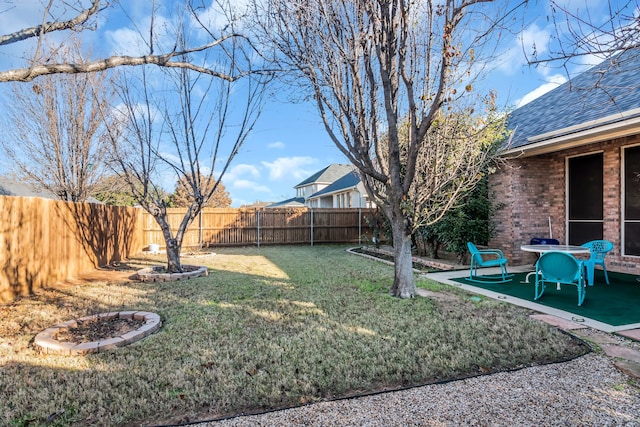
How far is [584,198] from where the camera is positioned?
774 centimetres

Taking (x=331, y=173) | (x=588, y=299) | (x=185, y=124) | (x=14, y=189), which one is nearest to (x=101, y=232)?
(x=185, y=124)

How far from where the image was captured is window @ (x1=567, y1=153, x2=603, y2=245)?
7414mm

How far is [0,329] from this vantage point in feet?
13.5

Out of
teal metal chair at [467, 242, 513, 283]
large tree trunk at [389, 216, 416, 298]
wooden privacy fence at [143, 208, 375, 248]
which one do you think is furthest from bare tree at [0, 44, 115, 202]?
teal metal chair at [467, 242, 513, 283]

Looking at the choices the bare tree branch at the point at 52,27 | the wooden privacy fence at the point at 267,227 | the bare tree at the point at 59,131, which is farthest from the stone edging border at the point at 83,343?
the wooden privacy fence at the point at 267,227

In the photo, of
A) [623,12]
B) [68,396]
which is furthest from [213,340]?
[623,12]

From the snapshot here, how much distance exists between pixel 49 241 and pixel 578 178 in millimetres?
11476

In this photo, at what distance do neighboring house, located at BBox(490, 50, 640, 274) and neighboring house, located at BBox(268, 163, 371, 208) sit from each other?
947 cm

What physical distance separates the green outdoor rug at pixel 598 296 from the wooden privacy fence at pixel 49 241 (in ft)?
26.4

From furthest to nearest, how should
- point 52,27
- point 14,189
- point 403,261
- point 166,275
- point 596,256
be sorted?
point 14,189 → point 166,275 → point 596,256 → point 403,261 → point 52,27

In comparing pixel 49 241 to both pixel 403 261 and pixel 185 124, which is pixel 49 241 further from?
pixel 403 261

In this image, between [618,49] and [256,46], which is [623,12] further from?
[256,46]

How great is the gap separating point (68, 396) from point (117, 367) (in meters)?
0.48

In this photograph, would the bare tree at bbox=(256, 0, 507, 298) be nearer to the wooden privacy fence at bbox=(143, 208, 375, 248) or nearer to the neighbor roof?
the wooden privacy fence at bbox=(143, 208, 375, 248)
